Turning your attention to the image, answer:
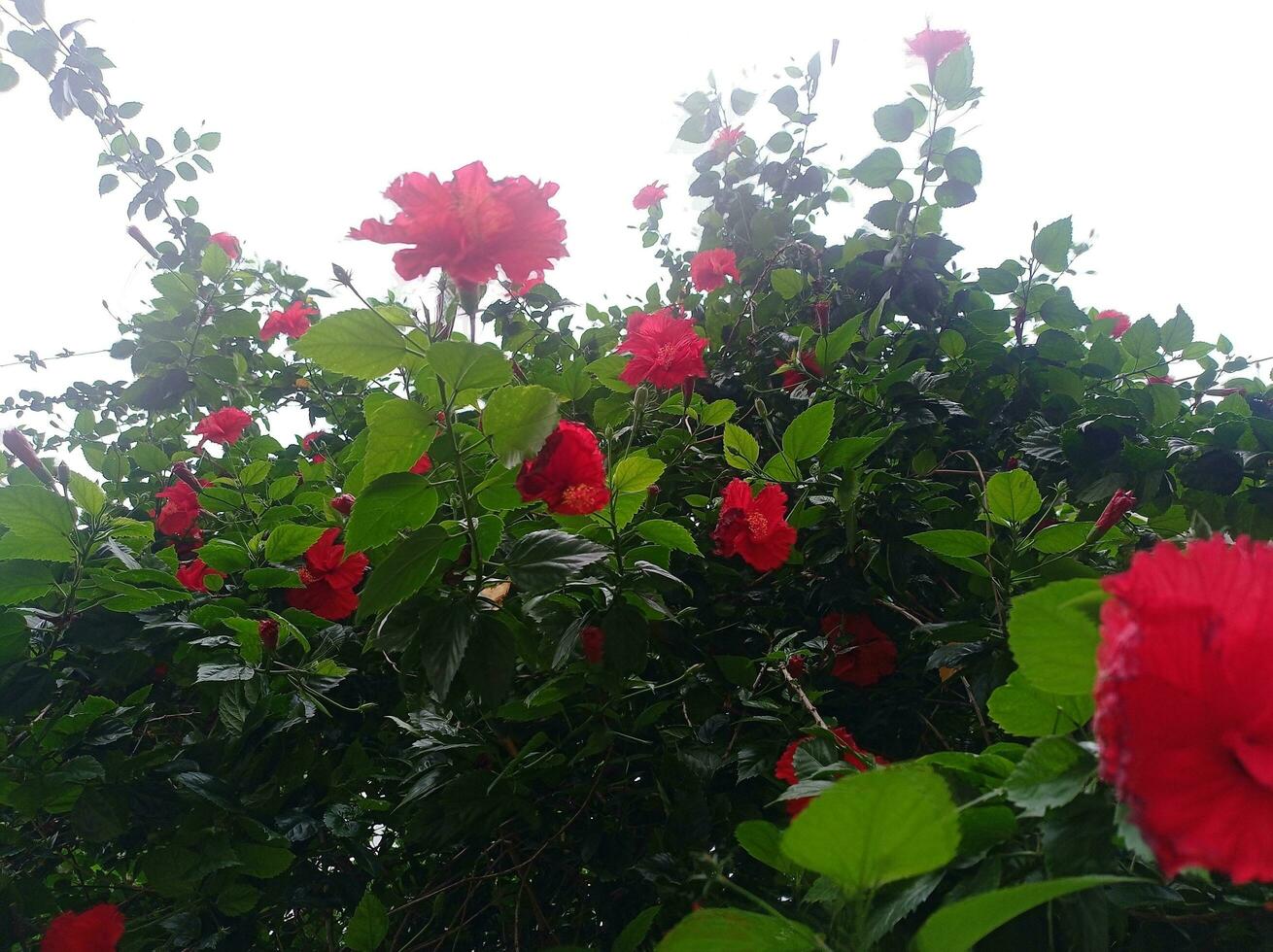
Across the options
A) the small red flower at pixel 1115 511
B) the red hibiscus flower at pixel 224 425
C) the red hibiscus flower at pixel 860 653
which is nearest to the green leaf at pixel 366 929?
the red hibiscus flower at pixel 860 653

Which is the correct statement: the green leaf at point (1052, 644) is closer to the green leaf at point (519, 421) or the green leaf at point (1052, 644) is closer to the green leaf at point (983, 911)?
the green leaf at point (983, 911)

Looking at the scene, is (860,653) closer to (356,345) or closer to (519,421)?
(519,421)

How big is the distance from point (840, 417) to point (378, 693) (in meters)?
1.04

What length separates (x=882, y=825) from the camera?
378 mm

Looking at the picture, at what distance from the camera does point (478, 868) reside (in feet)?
3.56

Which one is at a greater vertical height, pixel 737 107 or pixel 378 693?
pixel 737 107

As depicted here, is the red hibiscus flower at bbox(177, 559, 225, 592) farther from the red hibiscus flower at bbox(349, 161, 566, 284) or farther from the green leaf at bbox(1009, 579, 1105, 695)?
the green leaf at bbox(1009, 579, 1105, 695)

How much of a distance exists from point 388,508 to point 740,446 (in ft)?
2.17

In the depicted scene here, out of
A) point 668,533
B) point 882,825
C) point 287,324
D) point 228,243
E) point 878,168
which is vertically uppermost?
point 228,243

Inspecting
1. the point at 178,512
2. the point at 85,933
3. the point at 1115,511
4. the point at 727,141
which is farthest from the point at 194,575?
the point at 727,141

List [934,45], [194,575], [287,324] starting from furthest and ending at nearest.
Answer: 1. [287,324]
2. [934,45]
3. [194,575]

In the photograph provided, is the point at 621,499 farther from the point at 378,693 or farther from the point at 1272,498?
the point at 1272,498

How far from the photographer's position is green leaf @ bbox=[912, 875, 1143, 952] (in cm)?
32

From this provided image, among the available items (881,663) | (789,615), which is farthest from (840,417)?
(881,663)
